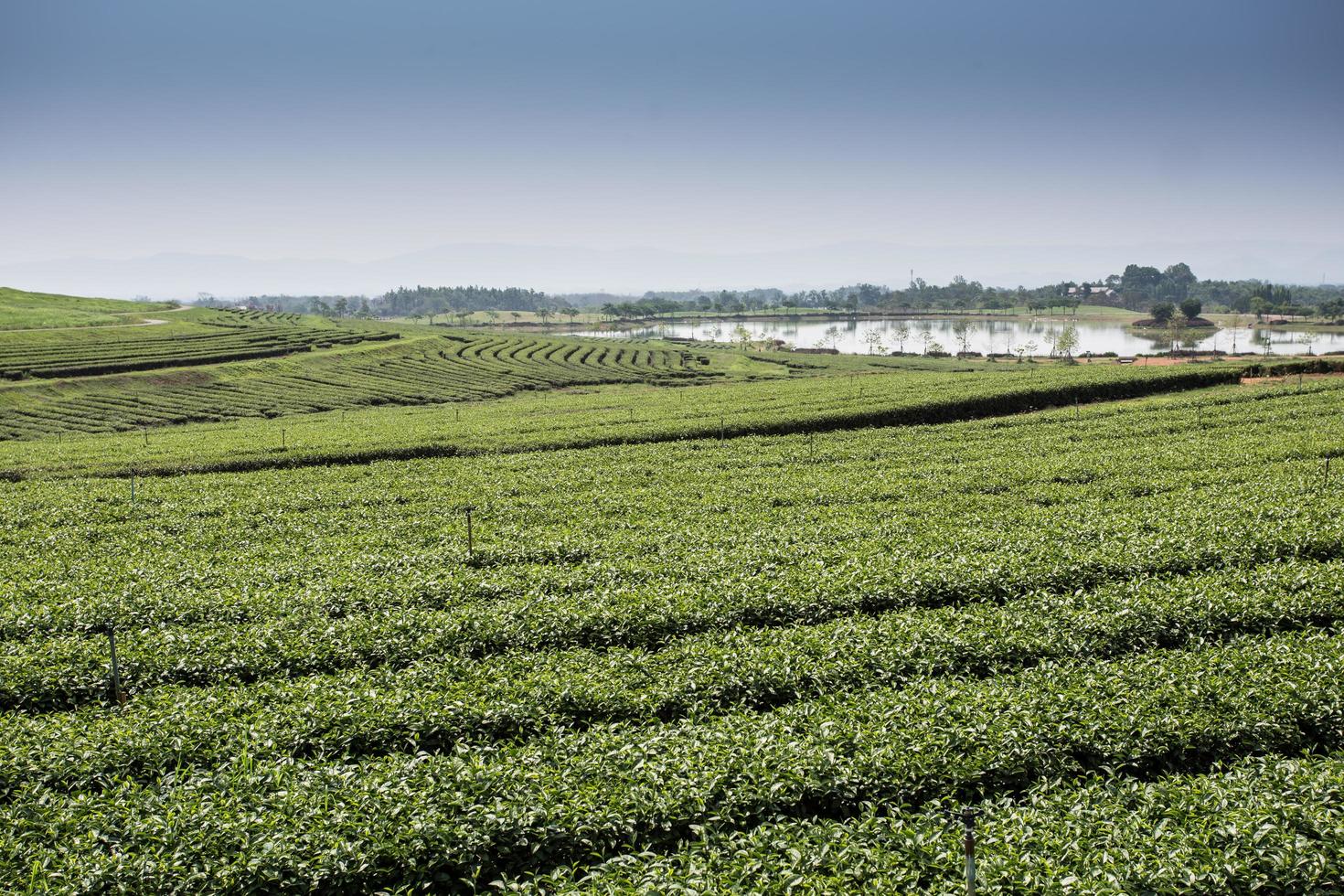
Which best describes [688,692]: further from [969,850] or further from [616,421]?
[616,421]

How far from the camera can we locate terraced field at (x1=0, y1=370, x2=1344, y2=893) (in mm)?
9836

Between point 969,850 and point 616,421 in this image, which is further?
point 616,421

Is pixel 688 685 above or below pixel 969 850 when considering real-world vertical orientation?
below

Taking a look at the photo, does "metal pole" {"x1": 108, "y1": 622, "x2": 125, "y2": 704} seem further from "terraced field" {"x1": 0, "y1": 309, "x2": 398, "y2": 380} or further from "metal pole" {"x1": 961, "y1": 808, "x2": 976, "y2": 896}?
"terraced field" {"x1": 0, "y1": 309, "x2": 398, "y2": 380}

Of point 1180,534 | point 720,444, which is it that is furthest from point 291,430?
point 1180,534

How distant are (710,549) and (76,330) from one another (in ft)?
450

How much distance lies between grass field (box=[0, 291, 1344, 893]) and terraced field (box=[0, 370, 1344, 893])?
7 centimetres

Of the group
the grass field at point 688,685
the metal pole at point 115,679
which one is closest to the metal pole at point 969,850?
the grass field at point 688,685

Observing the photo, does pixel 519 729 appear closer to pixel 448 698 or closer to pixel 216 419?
pixel 448 698

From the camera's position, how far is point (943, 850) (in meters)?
9.62

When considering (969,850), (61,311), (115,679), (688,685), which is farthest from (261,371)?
(969,850)

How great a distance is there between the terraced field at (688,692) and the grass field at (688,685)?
0.07 meters

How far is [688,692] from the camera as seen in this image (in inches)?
555

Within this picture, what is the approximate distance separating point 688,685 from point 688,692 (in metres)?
0.13
